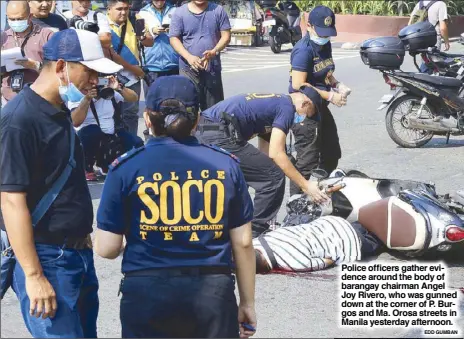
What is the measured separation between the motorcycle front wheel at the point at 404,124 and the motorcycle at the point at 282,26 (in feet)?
30.9

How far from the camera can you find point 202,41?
9.27m

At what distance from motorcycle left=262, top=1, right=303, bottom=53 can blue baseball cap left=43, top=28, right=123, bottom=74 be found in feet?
52.0

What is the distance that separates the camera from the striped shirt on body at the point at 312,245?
5.90m

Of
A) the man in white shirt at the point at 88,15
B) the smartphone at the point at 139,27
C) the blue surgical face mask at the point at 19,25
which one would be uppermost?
the blue surgical face mask at the point at 19,25

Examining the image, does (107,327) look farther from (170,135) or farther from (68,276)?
(170,135)

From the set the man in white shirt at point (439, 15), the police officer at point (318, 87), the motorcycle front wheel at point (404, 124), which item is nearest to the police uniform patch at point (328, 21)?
the police officer at point (318, 87)

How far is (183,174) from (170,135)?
187 mm

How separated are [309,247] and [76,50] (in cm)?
278

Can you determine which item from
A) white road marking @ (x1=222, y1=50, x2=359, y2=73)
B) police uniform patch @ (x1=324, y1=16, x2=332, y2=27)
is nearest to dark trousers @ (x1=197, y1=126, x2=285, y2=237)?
police uniform patch @ (x1=324, y1=16, x2=332, y2=27)

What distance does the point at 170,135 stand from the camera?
11.0ft

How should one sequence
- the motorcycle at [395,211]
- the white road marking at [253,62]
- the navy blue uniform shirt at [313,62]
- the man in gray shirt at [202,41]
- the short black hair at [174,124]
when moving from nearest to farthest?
the short black hair at [174,124]
the motorcycle at [395,211]
the navy blue uniform shirt at [313,62]
the man in gray shirt at [202,41]
the white road marking at [253,62]

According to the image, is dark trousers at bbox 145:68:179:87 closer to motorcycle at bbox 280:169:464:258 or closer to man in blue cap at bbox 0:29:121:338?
motorcycle at bbox 280:169:464:258

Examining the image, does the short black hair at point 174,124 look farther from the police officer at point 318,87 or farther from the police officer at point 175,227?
the police officer at point 318,87
